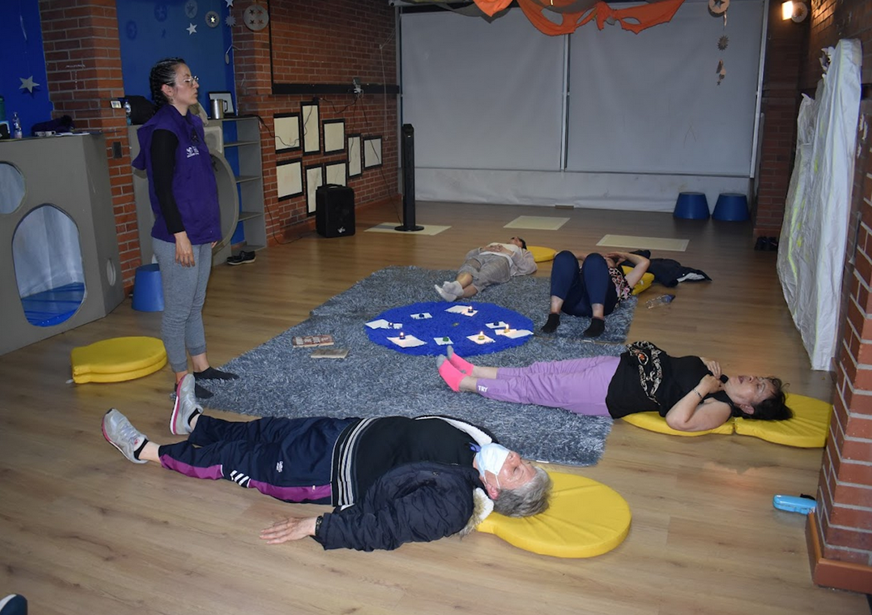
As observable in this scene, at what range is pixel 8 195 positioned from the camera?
429cm

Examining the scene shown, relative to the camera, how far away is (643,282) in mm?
5281

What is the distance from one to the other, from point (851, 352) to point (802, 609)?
2.41 feet

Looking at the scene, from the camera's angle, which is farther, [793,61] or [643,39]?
[643,39]

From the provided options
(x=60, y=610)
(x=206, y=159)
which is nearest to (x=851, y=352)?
(x=60, y=610)

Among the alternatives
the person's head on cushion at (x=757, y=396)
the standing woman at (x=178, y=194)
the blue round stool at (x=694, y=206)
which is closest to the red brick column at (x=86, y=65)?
the standing woman at (x=178, y=194)

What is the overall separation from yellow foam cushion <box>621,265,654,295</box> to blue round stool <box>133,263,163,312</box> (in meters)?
3.16

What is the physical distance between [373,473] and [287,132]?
5.50 meters

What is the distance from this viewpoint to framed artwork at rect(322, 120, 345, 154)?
796cm

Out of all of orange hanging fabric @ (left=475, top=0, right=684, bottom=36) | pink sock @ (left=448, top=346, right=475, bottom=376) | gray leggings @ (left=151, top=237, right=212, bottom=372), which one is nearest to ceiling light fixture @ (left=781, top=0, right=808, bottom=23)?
orange hanging fabric @ (left=475, top=0, right=684, bottom=36)

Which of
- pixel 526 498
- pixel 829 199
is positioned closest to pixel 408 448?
pixel 526 498

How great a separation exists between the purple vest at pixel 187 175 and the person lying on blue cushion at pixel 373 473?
0.97 m

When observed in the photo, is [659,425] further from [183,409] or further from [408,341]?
[183,409]

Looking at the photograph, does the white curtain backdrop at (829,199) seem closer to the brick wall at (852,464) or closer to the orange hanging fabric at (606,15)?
the brick wall at (852,464)

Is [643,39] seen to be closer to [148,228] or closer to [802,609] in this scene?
[148,228]
